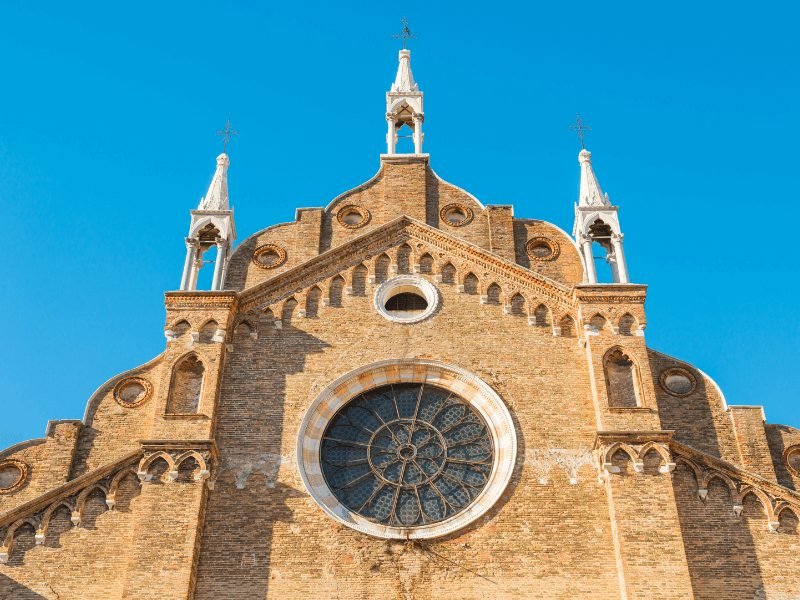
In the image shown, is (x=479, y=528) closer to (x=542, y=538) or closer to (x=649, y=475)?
(x=542, y=538)

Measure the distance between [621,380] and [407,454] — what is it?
4.22 meters

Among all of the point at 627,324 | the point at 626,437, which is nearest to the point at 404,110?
the point at 627,324

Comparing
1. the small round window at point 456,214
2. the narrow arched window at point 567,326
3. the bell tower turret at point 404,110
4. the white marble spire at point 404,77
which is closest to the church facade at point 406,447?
the narrow arched window at point 567,326

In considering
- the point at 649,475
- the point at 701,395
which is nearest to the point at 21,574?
the point at 649,475

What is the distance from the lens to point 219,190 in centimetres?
2402

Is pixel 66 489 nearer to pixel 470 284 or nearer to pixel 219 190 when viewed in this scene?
pixel 219 190

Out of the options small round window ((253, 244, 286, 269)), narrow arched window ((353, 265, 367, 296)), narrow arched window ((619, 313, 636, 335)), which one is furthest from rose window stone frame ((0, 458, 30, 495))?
narrow arched window ((619, 313, 636, 335))

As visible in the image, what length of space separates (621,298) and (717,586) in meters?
5.84

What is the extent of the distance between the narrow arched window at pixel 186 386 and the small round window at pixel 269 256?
319 cm

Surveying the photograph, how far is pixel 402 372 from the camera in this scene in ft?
68.5

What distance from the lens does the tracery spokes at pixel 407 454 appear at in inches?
766

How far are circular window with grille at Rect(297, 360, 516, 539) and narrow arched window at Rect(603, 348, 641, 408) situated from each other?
202 cm

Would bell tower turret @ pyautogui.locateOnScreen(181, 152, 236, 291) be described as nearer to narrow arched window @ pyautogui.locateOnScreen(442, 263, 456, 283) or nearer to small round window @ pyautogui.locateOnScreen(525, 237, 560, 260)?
narrow arched window @ pyautogui.locateOnScreen(442, 263, 456, 283)

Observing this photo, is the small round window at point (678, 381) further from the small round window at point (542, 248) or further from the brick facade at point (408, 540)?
the small round window at point (542, 248)
